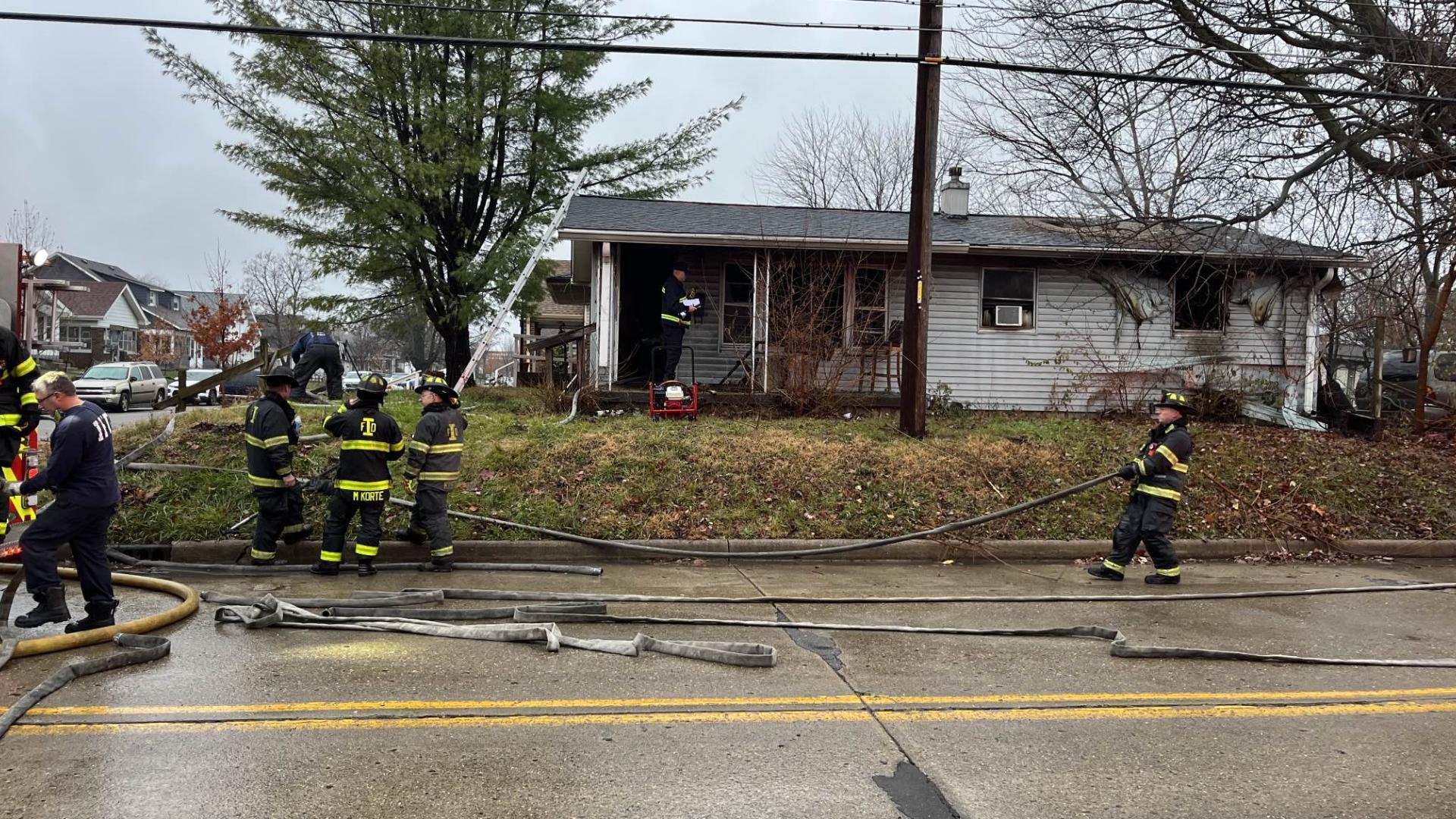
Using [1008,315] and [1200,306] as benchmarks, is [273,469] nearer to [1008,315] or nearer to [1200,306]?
[1008,315]

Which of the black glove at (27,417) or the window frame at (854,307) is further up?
the window frame at (854,307)

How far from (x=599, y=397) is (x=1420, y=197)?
11616mm

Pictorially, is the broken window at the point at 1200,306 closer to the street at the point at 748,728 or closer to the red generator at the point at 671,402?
the red generator at the point at 671,402

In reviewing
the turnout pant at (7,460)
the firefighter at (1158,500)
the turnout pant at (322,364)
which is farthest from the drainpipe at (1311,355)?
the turnout pant at (7,460)

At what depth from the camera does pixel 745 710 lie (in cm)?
450

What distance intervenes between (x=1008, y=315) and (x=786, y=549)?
8.93 m

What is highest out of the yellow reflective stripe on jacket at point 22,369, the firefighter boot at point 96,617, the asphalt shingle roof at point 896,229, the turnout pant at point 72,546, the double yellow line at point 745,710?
the asphalt shingle roof at point 896,229

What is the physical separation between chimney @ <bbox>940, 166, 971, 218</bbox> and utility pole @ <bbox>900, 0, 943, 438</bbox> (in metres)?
7.05

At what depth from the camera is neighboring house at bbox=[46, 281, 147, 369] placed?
48625 millimetres

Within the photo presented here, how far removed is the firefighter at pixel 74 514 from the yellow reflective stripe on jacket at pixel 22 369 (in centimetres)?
214

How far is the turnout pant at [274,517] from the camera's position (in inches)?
307

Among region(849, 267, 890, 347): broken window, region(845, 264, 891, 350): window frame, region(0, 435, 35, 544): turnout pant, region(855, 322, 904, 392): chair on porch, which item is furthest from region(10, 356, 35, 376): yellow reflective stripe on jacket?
region(849, 267, 890, 347): broken window

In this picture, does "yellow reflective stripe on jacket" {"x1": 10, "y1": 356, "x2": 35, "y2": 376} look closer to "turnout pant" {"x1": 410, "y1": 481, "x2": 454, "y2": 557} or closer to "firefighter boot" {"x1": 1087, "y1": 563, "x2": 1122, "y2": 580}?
"turnout pant" {"x1": 410, "y1": 481, "x2": 454, "y2": 557}

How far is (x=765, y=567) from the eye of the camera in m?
8.60
